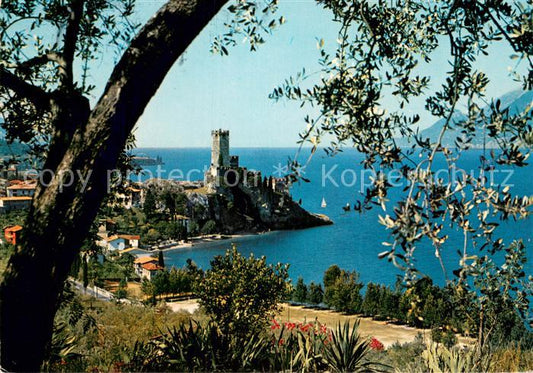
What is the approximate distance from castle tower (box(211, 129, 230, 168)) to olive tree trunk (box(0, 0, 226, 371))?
240 feet

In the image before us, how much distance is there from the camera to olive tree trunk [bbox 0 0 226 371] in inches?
77.0

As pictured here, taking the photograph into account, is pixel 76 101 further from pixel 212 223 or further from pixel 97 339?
pixel 212 223

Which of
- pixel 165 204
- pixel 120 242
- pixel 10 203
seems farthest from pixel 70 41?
pixel 165 204

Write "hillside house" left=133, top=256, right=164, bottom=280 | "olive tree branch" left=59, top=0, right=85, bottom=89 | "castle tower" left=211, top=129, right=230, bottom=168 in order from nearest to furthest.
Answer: "olive tree branch" left=59, top=0, right=85, bottom=89 → "hillside house" left=133, top=256, right=164, bottom=280 → "castle tower" left=211, top=129, right=230, bottom=168

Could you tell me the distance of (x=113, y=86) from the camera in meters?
2.04

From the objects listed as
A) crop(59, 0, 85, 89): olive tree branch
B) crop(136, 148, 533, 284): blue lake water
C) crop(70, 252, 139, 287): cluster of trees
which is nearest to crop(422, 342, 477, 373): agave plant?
crop(59, 0, 85, 89): olive tree branch

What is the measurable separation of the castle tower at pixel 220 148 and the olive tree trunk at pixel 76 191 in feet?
240

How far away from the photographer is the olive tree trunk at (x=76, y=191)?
6.42 feet

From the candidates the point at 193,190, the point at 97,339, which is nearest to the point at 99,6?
the point at 97,339

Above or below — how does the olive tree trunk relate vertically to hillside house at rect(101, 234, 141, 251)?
above

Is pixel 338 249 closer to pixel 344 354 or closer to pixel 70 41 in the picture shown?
pixel 344 354

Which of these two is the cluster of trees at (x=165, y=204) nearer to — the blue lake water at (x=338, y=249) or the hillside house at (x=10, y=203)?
the blue lake water at (x=338, y=249)

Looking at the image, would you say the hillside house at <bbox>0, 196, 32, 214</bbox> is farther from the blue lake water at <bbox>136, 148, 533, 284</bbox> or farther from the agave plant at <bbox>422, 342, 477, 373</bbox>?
the agave plant at <bbox>422, 342, 477, 373</bbox>

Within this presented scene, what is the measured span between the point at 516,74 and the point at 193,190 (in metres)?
79.5
